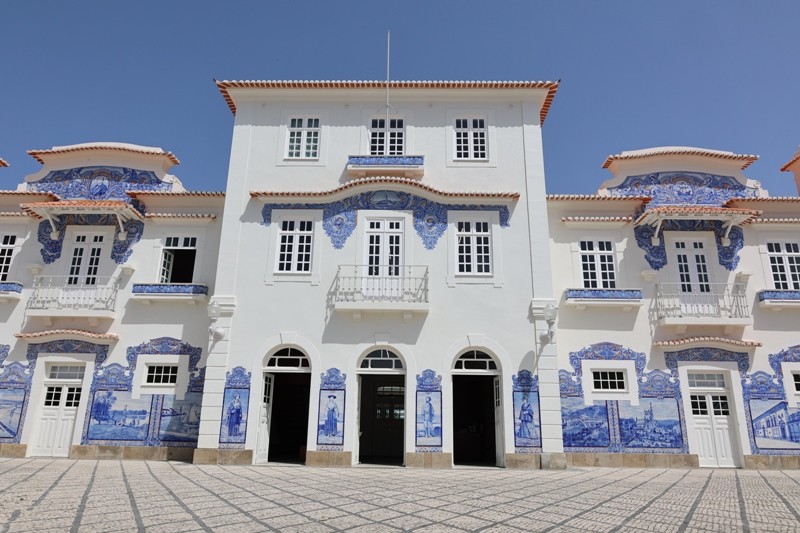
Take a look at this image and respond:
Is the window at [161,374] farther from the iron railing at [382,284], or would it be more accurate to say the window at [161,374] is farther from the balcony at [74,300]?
the iron railing at [382,284]

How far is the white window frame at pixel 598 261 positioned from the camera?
1414cm

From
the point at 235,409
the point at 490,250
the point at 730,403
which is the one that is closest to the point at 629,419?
the point at 730,403

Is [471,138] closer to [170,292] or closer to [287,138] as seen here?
[287,138]

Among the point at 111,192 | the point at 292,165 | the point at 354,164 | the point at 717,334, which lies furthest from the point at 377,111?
the point at 717,334

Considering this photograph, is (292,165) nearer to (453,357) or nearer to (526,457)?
(453,357)

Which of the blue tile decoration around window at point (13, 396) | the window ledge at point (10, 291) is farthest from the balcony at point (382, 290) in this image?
the window ledge at point (10, 291)

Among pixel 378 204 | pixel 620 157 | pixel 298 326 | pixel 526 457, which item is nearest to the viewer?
pixel 526 457

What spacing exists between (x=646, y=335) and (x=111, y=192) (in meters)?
15.6

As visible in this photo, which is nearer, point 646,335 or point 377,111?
point 646,335

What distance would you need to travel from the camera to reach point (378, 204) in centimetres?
1385

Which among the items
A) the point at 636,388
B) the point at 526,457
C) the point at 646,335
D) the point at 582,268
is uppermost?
the point at 582,268

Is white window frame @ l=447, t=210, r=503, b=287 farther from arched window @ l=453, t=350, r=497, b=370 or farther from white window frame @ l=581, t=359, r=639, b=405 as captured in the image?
white window frame @ l=581, t=359, r=639, b=405

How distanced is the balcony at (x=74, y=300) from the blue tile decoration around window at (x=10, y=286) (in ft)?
1.50

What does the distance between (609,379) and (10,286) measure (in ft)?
53.7
